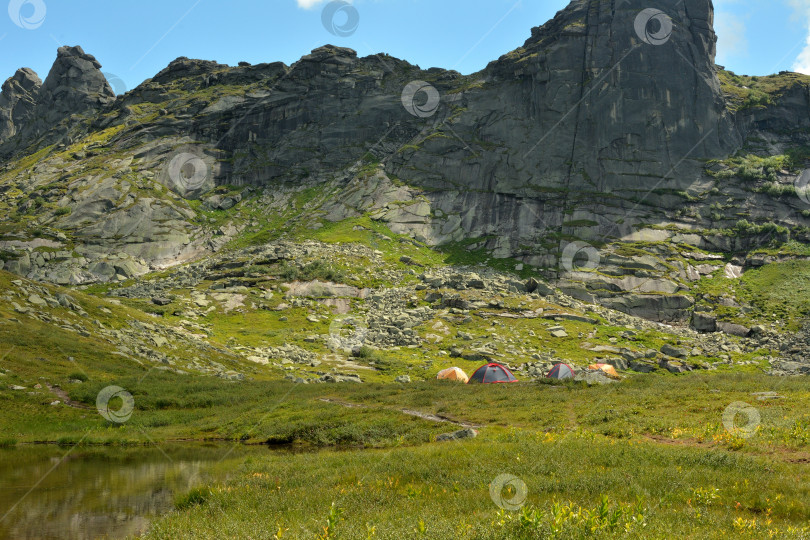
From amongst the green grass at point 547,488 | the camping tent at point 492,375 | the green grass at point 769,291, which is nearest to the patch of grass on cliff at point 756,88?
the green grass at point 769,291

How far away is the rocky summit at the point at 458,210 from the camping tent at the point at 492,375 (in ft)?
36.3

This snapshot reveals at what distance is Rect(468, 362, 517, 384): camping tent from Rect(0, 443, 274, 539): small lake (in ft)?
75.2

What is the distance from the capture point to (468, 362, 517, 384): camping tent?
39.2m

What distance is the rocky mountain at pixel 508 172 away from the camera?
9525cm

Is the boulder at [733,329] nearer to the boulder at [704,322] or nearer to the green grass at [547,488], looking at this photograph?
the boulder at [704,322]

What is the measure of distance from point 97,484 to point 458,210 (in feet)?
356

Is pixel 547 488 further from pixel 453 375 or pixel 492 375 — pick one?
pixel 453 375

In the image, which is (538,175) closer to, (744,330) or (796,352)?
(744,330)

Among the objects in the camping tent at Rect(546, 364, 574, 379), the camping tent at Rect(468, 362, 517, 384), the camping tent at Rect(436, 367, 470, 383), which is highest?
the camping tent at Rect(546, 364, 574, 379)

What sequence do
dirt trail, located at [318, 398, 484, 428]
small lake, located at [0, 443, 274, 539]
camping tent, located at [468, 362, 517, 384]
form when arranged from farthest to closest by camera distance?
camping tent, located at [468, 362, 517, 384] → dirt trail, located at [318, 398, 484, 428] → small lake, located at [0, 443, 274, 539]

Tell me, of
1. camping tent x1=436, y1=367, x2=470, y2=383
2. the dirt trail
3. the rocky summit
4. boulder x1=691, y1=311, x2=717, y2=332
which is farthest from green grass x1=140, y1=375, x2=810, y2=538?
boulder x1=691, y1=311, x2=717, y2=332

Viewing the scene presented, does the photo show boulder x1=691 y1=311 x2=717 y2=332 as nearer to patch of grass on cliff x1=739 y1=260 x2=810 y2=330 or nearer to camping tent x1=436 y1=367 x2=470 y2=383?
patch of grass on cliff x1=739 y1=260 x2=810 y2=330

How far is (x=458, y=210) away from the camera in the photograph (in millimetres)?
118125

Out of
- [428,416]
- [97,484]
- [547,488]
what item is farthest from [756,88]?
[97,484]
